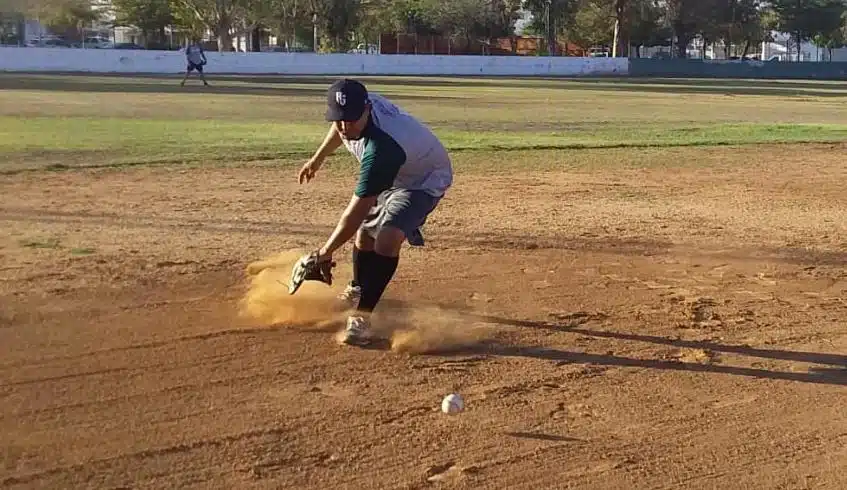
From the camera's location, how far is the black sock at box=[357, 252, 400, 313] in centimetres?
595

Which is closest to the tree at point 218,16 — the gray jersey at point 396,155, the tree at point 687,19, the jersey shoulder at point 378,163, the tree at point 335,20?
the tree at point 335,20

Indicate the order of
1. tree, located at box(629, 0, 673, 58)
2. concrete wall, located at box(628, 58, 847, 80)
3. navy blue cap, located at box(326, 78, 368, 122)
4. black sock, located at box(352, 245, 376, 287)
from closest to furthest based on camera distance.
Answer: navy blue cap, located at box(326, 78, 368, 122) < black sock, located at box(352, 245, 376, 287) < concrete wall, located at box(628, 58, 847, 80) < tree, located at box(629, 0, 673, 58)

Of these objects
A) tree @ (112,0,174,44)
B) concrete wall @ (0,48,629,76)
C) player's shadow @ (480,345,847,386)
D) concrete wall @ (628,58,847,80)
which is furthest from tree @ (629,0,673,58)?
player's shadow @ (480,345,847,386)

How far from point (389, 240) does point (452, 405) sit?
130 cm

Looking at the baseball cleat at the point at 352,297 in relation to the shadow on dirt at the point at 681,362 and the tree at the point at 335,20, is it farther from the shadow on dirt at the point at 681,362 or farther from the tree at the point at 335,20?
the tree at the point at 335,20

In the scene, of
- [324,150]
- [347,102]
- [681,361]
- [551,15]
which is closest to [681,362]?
[681,361]

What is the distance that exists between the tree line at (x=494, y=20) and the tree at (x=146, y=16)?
0.24 ft

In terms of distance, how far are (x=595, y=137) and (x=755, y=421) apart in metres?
15.3

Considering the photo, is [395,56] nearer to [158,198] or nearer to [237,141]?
[237,141]

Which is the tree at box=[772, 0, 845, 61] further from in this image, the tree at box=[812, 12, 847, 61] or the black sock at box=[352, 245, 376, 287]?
the black sock at box=[352, 245, 376, 287]

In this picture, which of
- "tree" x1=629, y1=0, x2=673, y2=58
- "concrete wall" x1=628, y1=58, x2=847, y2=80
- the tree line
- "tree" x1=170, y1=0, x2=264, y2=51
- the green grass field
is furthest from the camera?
"tree" x1=629, y1=0, x2=673, y2=58

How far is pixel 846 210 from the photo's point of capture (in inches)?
454

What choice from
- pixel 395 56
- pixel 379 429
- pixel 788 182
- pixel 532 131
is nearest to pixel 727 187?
pixel 788 182

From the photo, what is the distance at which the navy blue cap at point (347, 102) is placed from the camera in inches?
208
